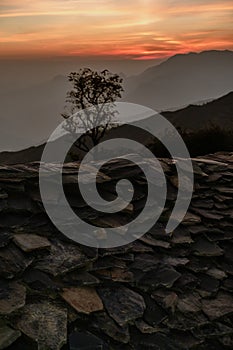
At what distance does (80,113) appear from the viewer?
125 ft

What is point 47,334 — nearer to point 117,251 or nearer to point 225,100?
point 117,251

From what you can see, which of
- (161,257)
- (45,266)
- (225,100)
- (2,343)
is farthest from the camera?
(225,100)

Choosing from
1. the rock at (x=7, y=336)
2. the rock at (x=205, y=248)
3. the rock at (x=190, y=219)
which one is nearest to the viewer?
the rock at (x=7, y=336)

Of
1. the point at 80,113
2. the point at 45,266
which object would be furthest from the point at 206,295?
the point at 80,113

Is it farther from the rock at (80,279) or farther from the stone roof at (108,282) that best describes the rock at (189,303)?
the rock at (80,279)

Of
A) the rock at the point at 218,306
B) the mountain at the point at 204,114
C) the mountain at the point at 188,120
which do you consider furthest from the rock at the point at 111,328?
the mountain at the point at 204,114

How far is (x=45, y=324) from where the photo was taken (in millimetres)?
4234

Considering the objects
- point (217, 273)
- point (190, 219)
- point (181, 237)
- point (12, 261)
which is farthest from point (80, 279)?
point (190, 219)

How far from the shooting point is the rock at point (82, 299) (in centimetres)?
455

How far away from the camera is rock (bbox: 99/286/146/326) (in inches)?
180

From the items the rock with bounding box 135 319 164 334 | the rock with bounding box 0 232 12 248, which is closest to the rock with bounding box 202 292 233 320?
the rock with bounding box 135 319 164 334

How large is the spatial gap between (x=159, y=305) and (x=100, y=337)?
87cm

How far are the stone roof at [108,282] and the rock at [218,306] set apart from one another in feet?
0.04

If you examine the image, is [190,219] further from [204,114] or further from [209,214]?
[204,114]
